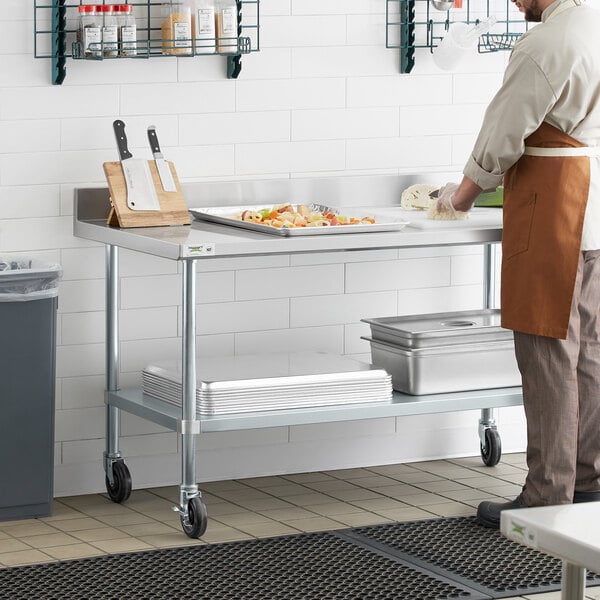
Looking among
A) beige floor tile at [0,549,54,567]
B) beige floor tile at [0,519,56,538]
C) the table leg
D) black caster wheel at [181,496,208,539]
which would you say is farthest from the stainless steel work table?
the table leg

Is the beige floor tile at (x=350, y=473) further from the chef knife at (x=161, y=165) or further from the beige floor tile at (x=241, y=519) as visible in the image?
the chef knife at (x=161, y=165)

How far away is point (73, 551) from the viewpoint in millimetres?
4086

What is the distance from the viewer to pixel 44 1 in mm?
4480

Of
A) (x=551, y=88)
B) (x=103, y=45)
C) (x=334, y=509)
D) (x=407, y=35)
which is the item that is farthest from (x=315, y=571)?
(x=407, y=35)

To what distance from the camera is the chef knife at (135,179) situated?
4.41m

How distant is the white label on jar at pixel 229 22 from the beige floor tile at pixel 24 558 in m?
→ 1.79

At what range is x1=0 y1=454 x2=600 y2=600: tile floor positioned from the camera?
4.19 metres

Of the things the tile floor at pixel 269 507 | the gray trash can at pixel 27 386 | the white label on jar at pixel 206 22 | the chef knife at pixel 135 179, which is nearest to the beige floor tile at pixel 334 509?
the tile floor at pixel 269 507

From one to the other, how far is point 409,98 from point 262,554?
190 cm

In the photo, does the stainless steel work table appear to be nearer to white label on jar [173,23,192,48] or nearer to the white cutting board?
the white cutting board

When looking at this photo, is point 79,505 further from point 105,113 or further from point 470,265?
point 470,265

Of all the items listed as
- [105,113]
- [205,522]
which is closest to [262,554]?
[205,522]

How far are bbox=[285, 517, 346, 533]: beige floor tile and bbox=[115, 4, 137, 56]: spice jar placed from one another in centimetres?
160

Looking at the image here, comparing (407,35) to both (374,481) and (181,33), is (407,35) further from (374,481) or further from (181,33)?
(374,481)
